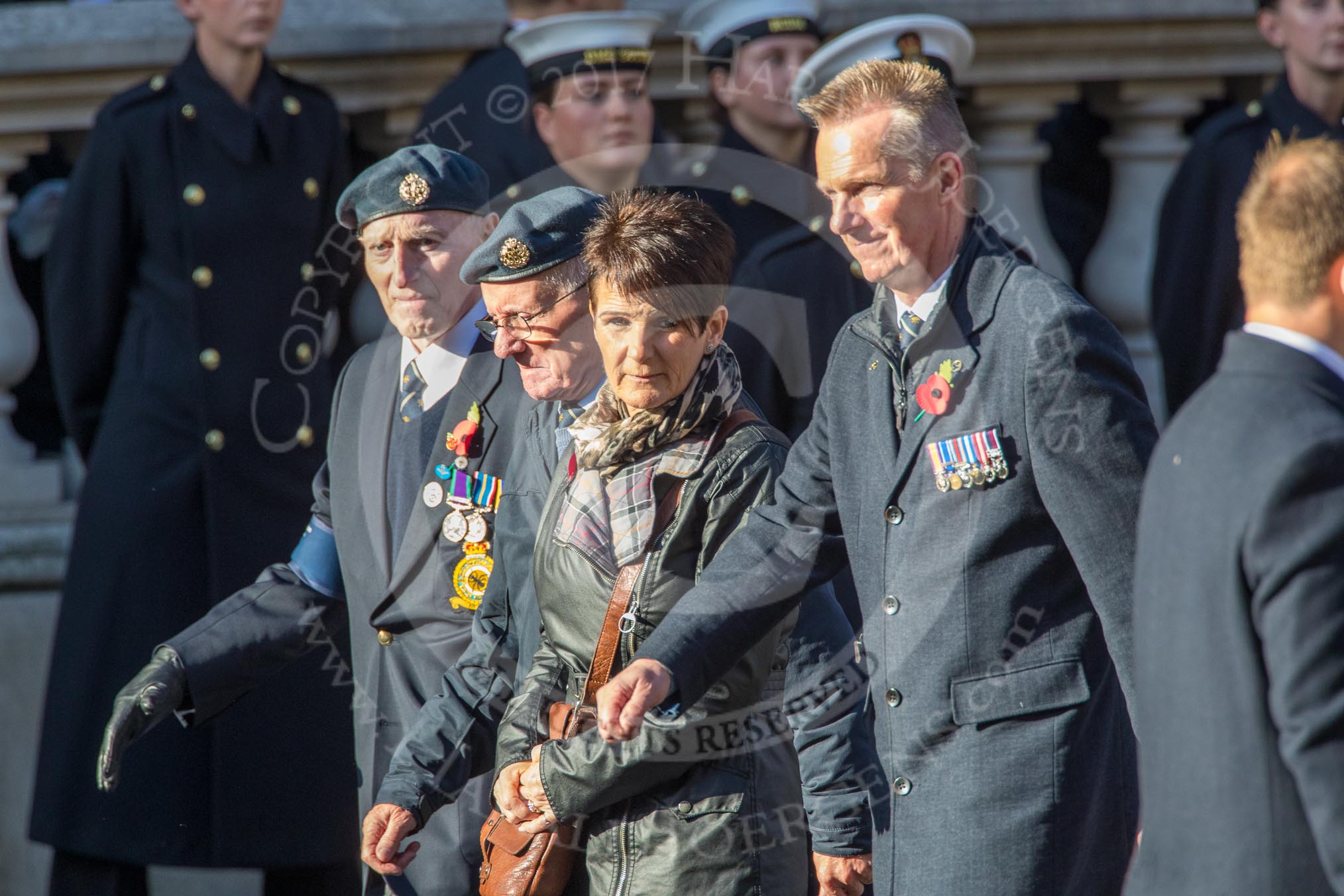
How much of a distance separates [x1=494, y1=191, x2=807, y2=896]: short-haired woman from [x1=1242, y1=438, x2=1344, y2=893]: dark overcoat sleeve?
1029 mm

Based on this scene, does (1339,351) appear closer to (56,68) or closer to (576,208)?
(576,208)

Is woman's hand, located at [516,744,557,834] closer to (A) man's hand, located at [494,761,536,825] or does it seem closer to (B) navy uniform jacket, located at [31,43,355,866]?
(A) man's hand, located at [494,761,536,825]

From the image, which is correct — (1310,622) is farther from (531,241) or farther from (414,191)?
(414,191)

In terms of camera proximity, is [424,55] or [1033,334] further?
[424,55]

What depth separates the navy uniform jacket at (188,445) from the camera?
15.8 ft

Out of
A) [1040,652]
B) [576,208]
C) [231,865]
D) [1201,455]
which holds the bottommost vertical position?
[231,865]

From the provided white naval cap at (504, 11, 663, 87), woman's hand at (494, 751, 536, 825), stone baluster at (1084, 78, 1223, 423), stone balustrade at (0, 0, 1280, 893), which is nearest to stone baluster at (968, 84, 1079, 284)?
stone balustrade at (0, 0, 1280, 893)

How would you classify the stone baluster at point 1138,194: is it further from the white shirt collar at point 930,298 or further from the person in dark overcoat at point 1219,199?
the white shirt collar at point 930,298

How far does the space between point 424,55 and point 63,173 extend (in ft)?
3.83

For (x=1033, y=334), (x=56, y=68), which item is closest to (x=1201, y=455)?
(x=1033, y=334)

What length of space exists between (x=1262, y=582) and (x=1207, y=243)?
3.02 m

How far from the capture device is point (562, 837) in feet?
9.89

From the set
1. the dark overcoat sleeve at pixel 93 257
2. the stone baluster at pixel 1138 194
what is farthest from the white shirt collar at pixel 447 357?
the stone baluster at pixel 1138 194

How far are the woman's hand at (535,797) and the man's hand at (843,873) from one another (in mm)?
427
